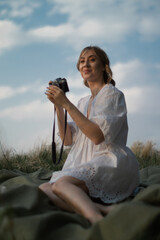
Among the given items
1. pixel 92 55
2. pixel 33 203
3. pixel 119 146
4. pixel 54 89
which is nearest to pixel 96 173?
pixel 119 146

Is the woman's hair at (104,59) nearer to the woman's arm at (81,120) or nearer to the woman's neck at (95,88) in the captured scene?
the woman's neck at (95,88)

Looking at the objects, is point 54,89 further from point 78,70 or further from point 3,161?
point 3,161

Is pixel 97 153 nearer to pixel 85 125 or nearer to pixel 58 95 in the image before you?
pixel 85 125

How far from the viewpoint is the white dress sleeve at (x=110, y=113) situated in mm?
2375

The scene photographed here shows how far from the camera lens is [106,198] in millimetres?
2289

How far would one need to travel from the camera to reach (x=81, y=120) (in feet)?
7.59

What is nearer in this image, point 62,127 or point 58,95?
point 58,95

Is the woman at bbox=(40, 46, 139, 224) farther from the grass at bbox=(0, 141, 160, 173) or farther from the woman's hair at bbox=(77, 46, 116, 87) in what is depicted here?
the grass at bbox=(0, 141, 160, 173)

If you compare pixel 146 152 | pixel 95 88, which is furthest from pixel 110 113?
pixel 146 152

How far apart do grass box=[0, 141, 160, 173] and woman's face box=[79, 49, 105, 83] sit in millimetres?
2400

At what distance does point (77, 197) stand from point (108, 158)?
1.88 feet

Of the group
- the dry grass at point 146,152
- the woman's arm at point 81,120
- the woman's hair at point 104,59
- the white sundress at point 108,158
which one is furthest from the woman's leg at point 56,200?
the dry grass at point 146,152

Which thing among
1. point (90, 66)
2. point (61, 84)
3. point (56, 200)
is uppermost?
point (90, 66)

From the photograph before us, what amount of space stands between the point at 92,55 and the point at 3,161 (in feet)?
Result: 9.17
